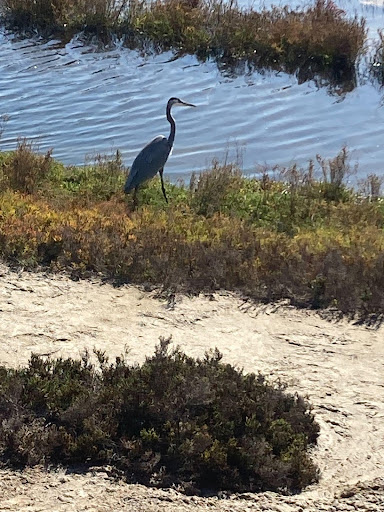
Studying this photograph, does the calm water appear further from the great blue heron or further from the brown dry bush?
the brown dry bush

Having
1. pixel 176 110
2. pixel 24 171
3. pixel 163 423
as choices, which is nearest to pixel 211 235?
pixel 24 171

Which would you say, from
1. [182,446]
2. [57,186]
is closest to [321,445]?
[182,446]

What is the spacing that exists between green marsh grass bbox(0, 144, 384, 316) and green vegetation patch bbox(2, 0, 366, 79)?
895 centimetres

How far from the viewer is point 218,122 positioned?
15.4 meters

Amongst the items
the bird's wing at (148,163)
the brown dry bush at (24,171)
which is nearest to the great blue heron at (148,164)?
the bird's wing at (148,163)

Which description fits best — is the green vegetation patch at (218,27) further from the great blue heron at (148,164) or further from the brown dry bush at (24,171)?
the brown dry bush at (24,171)

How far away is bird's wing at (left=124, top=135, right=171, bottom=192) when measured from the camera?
1069cm

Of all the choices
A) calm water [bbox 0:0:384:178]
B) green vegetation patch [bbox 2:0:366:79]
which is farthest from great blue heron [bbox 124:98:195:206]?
green vegetation patch [bbox 2:0:366:79]

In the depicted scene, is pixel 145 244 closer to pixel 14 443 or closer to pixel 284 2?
pixel 14 443

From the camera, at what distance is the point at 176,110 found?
16.2 metres

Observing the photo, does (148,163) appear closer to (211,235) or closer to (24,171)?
(24,171)

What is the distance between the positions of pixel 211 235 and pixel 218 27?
13095 mm

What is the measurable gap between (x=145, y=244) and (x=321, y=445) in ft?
11.4

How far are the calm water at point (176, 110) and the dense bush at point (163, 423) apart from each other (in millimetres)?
7912
